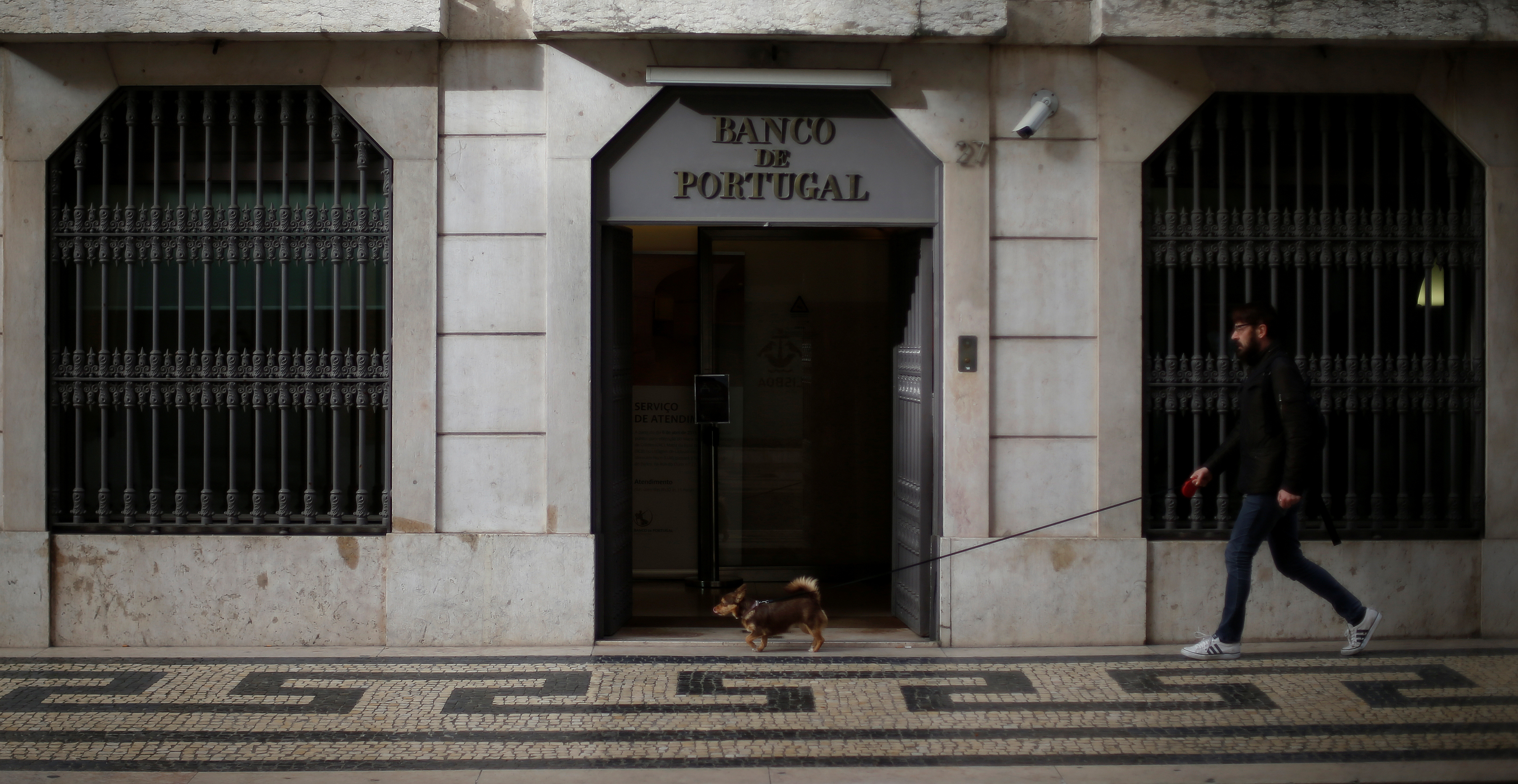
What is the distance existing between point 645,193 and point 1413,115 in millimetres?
5023

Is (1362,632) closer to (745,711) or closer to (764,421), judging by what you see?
(745,711)

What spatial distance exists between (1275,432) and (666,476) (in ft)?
15.8

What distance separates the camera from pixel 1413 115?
7.28 metres

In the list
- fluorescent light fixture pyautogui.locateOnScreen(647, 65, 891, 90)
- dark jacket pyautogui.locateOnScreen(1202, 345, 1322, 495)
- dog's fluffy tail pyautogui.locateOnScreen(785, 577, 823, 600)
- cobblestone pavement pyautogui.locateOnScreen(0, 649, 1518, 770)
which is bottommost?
cobblestone pavement pyautogui.locateOnScreen(0, 649, 1518, 770)

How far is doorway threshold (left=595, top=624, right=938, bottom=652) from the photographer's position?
23.1 ft

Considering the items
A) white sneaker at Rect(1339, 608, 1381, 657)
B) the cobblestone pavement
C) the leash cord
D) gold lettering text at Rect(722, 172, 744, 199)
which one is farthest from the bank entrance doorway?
white sneaker at Rect(1339, 608, 1381, 657)

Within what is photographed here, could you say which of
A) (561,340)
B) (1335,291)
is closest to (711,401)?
(561,340)

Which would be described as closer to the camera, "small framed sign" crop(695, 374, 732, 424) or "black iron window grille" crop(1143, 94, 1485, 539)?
"black iron window grille" crop(1143, 94, 1485, 539)

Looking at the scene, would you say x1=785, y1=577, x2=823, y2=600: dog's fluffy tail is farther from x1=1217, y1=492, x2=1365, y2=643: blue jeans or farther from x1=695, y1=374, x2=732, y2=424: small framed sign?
x1=1217, y1=492, x2=1365, y2=643: blue jeans

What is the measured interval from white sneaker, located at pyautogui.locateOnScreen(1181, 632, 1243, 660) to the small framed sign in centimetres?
381

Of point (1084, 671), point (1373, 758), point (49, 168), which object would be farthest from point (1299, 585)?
point (49, 168)

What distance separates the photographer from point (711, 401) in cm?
884

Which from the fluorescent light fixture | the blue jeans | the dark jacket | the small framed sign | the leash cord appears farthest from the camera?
the small framed sign

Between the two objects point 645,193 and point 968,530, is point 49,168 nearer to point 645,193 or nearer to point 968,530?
point 645,193
